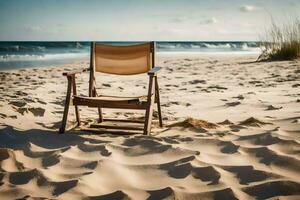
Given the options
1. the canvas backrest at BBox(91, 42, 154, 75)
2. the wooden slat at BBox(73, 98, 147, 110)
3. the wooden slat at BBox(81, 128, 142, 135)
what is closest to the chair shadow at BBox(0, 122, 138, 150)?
the wooden slat at BBox(81, 128, 142, 135)

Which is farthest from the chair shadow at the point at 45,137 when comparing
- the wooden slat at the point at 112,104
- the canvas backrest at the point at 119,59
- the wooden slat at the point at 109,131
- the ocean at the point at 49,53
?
the ocean at the point at 49,53

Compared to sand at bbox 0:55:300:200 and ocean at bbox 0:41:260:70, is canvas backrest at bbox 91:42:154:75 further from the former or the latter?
ocean at bbox 0:41:260:70

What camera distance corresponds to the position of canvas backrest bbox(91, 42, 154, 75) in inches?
159

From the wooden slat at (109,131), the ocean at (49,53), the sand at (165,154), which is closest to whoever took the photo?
the sand at (165,154)

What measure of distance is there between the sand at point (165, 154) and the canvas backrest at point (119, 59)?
0.71 metres

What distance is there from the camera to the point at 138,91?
6520 millimetres

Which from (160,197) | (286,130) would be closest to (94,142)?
(160,197)

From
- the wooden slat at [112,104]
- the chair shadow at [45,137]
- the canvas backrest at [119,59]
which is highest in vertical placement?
the canvas backrest at [119,59]

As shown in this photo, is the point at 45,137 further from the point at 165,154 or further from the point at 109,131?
the point at 165,154

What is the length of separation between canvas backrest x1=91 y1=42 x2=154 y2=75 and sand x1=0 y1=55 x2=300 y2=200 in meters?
0.71

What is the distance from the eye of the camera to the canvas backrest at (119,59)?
4.04 m

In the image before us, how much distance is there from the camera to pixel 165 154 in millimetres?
2826

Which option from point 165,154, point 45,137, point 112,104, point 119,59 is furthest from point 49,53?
point 165,154

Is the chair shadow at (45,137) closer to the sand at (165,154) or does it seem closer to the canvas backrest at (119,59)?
the sand at (165,154)
